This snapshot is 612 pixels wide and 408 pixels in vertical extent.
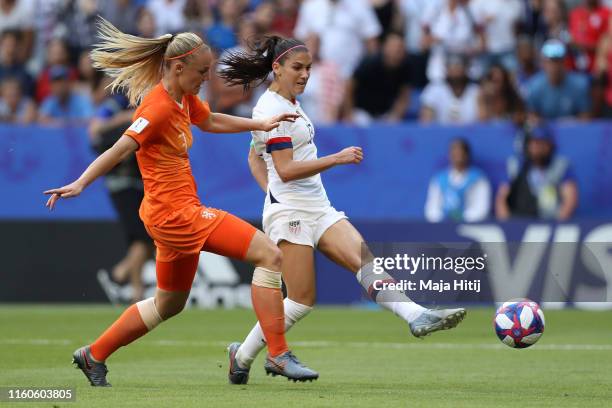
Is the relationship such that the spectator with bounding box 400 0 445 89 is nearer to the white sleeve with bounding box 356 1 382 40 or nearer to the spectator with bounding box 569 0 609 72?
the white sleeve with bounding box 356 1 382 40

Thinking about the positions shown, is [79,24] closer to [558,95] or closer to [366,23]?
[366,23]

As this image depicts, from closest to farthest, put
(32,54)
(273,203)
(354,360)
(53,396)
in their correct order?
(53,396)
(273,203)
(354,360)
(32,54)

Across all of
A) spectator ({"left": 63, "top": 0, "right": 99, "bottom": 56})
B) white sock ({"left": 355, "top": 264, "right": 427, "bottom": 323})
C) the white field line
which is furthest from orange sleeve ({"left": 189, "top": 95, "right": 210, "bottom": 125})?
spectator ({"left": 63, "top": 0, "right": 99, "bottom": 56})

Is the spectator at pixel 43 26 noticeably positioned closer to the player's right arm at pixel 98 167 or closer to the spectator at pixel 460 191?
the spectator at pixel 460 191

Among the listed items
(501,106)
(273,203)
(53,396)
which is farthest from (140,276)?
(53,396)

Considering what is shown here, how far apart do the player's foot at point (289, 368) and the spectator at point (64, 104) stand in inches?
432

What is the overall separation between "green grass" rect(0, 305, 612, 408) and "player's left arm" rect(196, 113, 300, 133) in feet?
5.75

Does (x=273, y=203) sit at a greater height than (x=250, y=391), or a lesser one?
greater

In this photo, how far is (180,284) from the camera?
8938mm

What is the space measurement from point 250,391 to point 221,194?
9.57m

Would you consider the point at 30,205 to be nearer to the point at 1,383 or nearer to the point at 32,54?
the point at 32,54

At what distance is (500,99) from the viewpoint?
1762 centimetres

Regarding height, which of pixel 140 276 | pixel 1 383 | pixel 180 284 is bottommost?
pixel 140 276

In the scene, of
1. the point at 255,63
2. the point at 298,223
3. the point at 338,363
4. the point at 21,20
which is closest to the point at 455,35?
the point at 21,20
